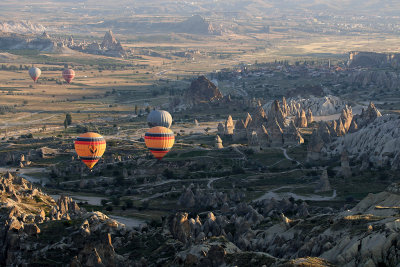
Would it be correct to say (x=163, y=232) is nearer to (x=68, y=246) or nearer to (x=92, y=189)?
(x=68, y=246)

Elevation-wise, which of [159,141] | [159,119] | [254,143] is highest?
[159,141]

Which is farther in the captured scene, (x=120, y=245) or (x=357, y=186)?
(x=357, y=186)

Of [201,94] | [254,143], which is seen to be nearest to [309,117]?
[254,143]

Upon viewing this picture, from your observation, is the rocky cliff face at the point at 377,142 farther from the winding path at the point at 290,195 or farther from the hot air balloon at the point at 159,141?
the hot air balloon at the point at 159,141

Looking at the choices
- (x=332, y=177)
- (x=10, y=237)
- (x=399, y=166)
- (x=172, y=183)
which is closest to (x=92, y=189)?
(x=172, y=183)

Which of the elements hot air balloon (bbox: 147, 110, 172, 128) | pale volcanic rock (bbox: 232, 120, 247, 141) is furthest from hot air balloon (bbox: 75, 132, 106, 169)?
hot air balloon (bbox: 147, 110, 172, 128)

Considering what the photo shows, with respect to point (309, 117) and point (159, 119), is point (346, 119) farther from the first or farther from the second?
point (159, 119)

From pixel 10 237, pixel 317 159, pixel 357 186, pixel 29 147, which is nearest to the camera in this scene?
pixel 10 237
